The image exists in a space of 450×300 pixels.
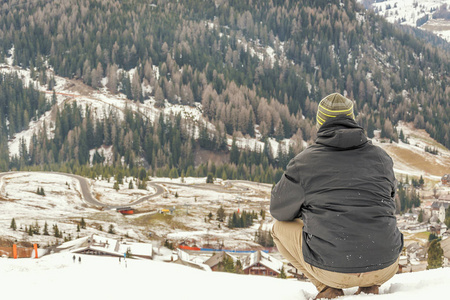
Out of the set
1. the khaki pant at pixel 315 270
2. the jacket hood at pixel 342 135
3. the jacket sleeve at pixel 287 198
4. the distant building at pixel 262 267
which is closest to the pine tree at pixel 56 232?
the distant building at pixel 262 267

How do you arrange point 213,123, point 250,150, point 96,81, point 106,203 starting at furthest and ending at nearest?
point 96,81
point 213,123
point 250,150
point 106,203

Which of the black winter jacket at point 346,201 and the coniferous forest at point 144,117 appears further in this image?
the coniferous forest at point 144,117

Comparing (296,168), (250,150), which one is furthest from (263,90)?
(296,168)

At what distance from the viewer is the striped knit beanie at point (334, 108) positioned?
19.0 ft

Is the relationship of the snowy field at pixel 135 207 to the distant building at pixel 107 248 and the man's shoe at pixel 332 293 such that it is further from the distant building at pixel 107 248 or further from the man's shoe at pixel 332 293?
the man's shoe at pixel 332 293

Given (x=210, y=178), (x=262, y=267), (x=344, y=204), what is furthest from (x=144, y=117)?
(x=344, y=204)

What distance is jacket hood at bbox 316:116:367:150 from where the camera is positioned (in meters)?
5.41

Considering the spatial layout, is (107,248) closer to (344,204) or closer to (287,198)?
(287,198)

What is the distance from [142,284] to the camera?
1169 centimetres

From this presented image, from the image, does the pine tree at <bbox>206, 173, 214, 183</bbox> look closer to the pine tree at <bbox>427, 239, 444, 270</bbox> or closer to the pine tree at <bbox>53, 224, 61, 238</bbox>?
the pine tree at <bbox>53, 224, 61, 238</bbox>

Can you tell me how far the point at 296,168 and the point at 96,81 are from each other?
178439mm

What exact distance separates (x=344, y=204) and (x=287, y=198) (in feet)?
2.31

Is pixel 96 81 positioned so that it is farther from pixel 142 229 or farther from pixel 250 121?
pixel 142 229

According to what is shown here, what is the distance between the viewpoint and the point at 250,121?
165 m
